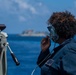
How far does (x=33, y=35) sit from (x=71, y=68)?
145 metres

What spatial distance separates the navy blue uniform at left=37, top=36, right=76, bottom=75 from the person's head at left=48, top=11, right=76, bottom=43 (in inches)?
4.4

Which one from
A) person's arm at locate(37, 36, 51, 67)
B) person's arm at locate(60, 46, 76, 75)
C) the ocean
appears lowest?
person's arm at locate(60, 46, 76, 75)

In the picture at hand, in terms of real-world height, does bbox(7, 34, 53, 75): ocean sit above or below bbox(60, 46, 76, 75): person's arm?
above

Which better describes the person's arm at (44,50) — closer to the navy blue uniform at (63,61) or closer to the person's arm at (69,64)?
the navy blue uniform at (63,61)

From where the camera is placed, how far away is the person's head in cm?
400

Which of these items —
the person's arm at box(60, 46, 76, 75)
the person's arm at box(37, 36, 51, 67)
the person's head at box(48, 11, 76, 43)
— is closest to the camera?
the person's arm at box(60, 46, 76, 75)

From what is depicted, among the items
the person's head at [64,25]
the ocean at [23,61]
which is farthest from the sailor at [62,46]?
the ocean at [23,61]

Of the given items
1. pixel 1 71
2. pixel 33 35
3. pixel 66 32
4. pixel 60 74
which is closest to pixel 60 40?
pixel 66 32

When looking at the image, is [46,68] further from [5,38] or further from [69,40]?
[5,38]

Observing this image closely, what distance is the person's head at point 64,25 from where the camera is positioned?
158 inches

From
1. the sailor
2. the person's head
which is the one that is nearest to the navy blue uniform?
the sailor

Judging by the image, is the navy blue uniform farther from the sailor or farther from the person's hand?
the person's hand

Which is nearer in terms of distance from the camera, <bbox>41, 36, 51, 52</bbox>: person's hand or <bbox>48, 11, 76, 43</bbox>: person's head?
<bbox>48, 11, 76, 43</bbox>: person's head

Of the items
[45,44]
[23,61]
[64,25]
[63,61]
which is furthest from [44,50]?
[23,61]
